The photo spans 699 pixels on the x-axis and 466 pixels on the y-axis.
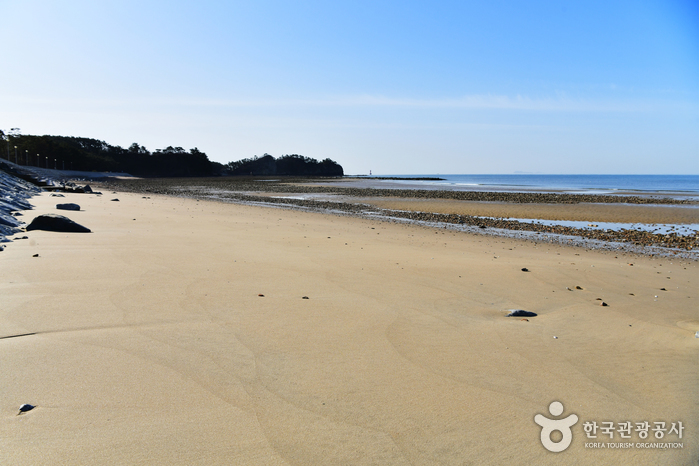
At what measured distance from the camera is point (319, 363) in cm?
307

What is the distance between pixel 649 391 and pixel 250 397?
2.67m

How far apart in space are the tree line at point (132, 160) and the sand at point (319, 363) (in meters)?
88.0

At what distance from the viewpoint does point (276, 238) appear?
9.97 meters

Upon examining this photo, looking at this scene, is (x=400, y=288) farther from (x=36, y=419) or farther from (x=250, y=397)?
(x=36, y=419)

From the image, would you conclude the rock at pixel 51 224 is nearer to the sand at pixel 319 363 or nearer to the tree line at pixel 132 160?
the sand at pixel 319 363

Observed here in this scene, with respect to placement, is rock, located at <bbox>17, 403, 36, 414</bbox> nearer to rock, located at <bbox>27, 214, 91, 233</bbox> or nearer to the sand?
the sand

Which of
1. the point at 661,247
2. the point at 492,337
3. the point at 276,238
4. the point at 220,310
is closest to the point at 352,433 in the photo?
the point at 492,337

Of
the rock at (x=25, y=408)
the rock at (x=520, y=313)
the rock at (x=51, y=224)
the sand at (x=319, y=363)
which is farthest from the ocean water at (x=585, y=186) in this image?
the rock at (x=25, y=408)

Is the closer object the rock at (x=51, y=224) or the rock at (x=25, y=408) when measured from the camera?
the rock at (x=25, y=408)

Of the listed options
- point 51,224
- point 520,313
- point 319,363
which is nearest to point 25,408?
point 319,363

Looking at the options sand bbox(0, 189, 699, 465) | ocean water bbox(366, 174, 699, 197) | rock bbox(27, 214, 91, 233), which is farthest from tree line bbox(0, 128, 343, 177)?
sand bbox(0, 189, 699, 465)

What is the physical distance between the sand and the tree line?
87979 millimetres

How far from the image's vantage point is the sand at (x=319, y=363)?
2.17 m

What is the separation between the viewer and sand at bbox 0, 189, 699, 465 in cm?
217
